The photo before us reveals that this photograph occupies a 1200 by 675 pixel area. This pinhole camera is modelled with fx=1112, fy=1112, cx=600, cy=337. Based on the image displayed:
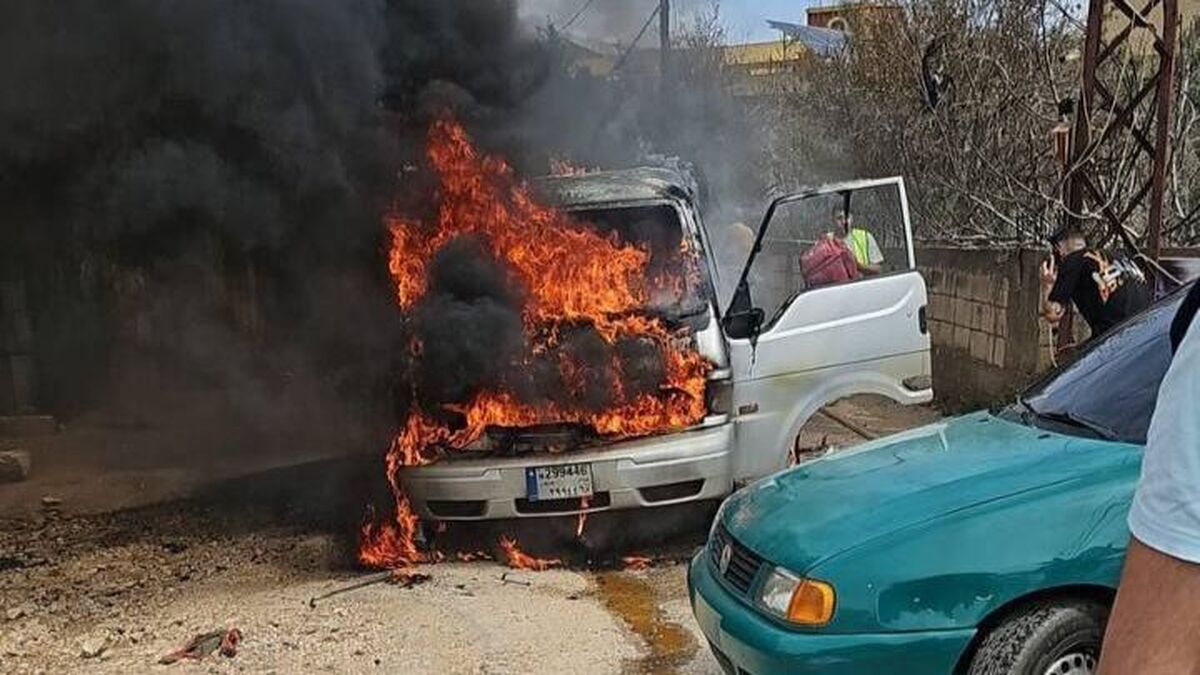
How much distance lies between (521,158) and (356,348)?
1515mm

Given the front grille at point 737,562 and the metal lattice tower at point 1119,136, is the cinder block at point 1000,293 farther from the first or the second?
the front grille at point 737,562

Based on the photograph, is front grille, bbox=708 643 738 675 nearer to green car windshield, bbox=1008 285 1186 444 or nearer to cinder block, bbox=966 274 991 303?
green car windshield, bbox=1008 285 1186 444

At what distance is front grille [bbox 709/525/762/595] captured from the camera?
3.60 metres

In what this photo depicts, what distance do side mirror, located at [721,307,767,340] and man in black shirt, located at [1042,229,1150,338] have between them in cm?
273

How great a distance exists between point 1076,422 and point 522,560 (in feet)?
9.75

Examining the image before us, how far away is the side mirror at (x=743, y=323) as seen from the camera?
595 centimetres

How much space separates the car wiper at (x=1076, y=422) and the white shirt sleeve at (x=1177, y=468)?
2612 millimetres

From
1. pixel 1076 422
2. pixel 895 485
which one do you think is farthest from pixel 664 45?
pixel 895 485

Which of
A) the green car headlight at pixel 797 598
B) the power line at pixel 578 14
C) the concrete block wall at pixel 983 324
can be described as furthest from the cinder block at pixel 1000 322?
the green car headlight at pixel 797 598

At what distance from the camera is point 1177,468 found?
1172 mm

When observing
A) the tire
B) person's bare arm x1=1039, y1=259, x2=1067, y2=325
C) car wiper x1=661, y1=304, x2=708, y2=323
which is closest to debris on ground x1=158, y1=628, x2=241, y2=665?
car wiper x1=661, y1=304, x2=708, y2=323

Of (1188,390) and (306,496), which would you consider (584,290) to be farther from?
(1188,390)

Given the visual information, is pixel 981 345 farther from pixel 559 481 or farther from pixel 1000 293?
pixel 559 481

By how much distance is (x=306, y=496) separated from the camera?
7430 millimetres
